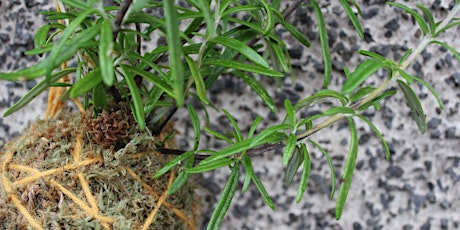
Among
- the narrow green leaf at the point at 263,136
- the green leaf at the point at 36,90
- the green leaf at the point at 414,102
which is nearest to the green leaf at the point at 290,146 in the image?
the narrow green leaf at the point at 263,136

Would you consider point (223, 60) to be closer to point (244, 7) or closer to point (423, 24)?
point (244, 7)

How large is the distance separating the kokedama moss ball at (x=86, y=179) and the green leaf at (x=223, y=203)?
0.08 meters

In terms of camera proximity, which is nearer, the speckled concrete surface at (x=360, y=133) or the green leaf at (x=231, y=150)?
the green leaf at (x=231, y=150)

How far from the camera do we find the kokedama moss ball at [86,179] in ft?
1.95

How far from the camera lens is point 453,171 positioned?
35.8 inches

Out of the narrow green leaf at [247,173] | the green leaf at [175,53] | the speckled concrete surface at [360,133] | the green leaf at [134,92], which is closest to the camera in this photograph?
the green leaf at [175,53]

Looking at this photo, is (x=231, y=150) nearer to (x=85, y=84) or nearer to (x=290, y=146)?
(x=290, y=146)

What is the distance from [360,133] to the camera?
0.89 m

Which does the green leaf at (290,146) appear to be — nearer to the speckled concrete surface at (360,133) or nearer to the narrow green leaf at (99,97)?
the narrow green leaf at (99,97)

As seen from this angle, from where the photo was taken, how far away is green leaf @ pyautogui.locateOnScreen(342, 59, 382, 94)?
0.44 metres

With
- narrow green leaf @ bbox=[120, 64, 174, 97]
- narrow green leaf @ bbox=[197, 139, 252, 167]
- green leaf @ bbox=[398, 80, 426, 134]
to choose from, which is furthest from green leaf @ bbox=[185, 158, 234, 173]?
green leaf @ bbox=[398, 80, 426, 134]

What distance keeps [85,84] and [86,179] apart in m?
0.18

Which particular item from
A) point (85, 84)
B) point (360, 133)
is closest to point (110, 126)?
point (85, 84)

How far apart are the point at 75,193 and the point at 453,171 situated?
68cm
